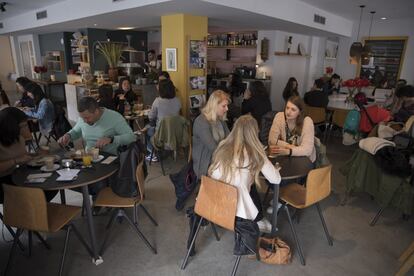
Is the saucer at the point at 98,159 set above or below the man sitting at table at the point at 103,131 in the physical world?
below

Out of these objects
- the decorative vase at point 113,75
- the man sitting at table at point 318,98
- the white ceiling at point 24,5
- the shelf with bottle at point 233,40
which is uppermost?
the white ceiling at point 24,5

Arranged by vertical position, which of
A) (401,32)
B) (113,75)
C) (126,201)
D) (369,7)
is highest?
(369,7)

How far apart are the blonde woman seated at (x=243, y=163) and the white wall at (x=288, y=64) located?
5694 mm

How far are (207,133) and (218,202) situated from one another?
2.43ft

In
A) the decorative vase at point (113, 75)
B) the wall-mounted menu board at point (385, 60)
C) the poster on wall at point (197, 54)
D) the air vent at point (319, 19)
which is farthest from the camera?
the wall-mounted menu board at point (385, 60)

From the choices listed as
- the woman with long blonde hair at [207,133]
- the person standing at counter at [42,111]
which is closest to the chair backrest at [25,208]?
the woman with long blonde hair at [207,133]

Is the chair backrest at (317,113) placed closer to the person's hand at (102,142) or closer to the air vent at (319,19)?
the air vent at (319,19)

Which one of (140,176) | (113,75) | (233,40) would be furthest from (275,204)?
(233,40)

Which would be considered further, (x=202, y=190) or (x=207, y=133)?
(x=207, y=133)

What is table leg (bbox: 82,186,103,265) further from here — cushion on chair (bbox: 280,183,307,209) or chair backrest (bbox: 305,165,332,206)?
chair backrest (bbox: 305,165,332,206)

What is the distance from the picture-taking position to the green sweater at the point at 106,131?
2672 mm

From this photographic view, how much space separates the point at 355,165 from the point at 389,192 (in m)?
0.38

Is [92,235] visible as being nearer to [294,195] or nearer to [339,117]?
[294,195]

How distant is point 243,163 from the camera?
1.86 metres
